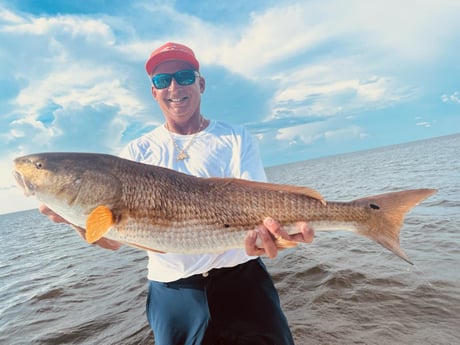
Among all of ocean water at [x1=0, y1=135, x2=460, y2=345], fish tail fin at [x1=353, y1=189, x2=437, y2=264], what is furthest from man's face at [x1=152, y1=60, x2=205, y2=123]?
ocean water at [x1=0, y1=135, x2=460, y2=345]

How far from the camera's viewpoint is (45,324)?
7242mm

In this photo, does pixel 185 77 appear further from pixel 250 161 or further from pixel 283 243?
pixel 283 243

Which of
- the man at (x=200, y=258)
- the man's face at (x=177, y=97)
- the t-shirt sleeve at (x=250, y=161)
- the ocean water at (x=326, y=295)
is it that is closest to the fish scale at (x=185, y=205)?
the man at (x=200, y=258)

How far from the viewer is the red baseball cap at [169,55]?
3.71m

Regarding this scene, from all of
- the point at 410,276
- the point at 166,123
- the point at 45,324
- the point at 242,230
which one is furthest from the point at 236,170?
the point at 45,324

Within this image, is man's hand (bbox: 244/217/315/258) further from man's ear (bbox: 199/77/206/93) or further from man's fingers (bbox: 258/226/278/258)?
man's ear (bbox: 199/77/206/93)

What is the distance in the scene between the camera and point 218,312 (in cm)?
322

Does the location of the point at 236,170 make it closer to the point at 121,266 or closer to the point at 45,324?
the point at 45,324

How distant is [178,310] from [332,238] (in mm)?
8886

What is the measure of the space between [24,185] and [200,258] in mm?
2025

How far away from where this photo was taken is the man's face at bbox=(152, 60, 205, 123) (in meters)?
3.68

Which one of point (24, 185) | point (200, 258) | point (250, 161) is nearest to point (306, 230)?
point (250, 161)

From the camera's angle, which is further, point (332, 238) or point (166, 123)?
point (332, 238)

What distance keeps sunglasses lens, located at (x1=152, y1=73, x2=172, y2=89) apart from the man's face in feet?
0.14
